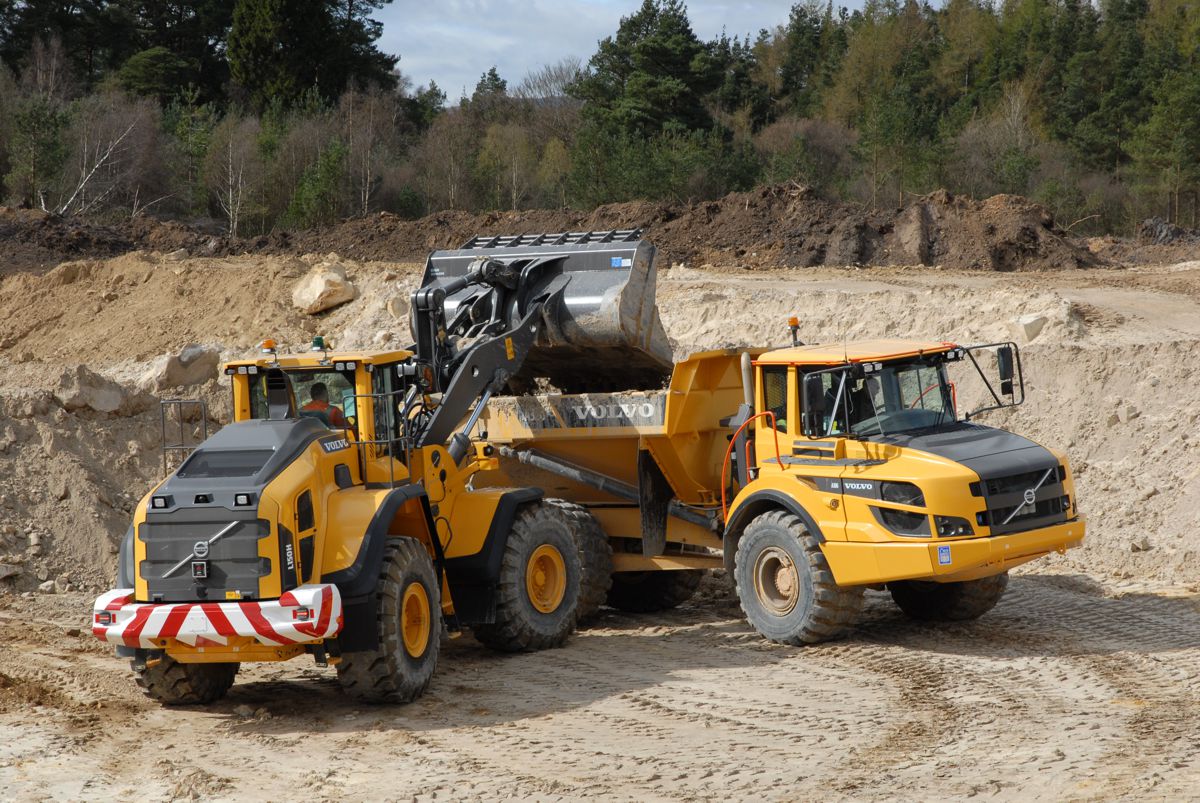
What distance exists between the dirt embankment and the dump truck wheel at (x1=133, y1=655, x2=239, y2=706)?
1776cm

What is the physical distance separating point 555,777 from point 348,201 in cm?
3305

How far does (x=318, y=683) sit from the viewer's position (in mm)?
9625

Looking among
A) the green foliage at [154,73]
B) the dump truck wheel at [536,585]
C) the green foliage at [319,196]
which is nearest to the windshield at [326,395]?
the dump truck wheel at [536,585]

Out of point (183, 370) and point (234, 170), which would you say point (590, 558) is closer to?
point (183, 370)

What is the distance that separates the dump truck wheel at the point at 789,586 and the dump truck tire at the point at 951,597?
95 cm

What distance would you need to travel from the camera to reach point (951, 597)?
10820 mm

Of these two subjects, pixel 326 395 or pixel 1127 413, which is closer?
pixel 326 395

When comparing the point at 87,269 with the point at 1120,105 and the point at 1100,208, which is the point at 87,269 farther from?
the point at 1120,105

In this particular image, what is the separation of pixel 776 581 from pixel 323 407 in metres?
3.70

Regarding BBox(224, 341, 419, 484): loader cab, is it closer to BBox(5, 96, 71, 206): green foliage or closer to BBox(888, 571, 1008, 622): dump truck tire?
BBox(888, 571, 1008, 622): dump truck tire

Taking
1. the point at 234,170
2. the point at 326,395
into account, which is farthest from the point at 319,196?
the point at 326,395

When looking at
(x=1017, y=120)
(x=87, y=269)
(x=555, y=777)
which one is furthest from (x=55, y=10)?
(x=555, y=777)

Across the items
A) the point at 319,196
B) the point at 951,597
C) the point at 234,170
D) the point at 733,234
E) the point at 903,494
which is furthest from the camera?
the point at 234,170

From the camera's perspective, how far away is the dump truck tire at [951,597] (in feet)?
35.3
